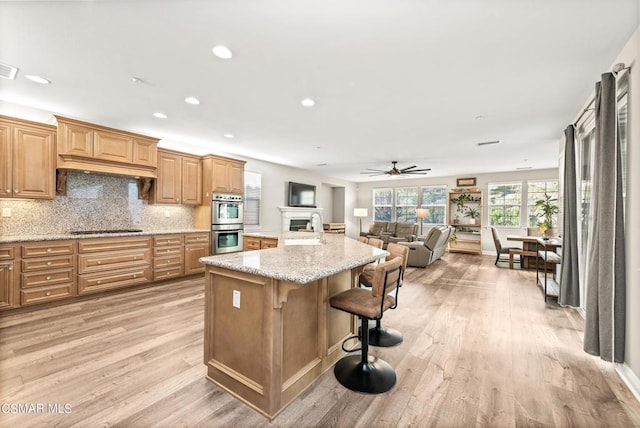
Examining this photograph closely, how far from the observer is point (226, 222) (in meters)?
5.54

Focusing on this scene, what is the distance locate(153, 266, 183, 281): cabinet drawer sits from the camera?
4.52 metres

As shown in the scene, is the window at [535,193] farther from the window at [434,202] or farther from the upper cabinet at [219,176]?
the upper cabinet at [219,176]

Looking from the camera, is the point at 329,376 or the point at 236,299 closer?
the point at 236,299

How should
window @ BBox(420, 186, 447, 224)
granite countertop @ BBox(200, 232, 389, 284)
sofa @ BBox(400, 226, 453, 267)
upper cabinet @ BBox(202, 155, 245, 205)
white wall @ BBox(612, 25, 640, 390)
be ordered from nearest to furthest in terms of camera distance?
granite countertop @ BBox(200, 232, 389, 284), white wall @ BBox(612, 25, 640, 390), upper cabinet @ BBox(202, 155, 245, 205), sofa @ BBox(400, 226, 453, 267), window @ BBox(420, 186, 447, 224)

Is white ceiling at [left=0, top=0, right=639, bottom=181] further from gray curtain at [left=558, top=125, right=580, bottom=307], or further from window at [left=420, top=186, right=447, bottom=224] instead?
window at [left=420, top=186, right=447, bottom=224]

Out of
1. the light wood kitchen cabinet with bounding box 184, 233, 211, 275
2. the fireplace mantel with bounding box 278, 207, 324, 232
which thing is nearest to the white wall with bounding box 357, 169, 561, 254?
the fireplace mantel with bounding box 278, 207, 324, 232

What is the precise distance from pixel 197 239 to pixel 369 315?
4.18m

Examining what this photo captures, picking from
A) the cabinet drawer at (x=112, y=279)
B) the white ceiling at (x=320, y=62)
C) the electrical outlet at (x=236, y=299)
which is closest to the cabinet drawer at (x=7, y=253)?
the cabinet drawer at (x=112, y=279)

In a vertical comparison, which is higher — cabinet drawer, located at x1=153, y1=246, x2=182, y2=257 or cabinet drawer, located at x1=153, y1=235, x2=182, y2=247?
cabinet drawer, located at x1=153, y1=235, x2=182, y2=247

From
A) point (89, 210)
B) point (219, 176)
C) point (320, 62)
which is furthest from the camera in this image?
point (219, 176)

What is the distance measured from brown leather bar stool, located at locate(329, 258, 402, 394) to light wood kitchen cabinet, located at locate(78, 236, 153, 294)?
3670mm

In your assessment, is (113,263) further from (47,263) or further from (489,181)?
(489,181)

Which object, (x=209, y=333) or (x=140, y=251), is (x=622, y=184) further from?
(x=140, y=251)

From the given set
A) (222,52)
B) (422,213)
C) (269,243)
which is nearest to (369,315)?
(222,52)
